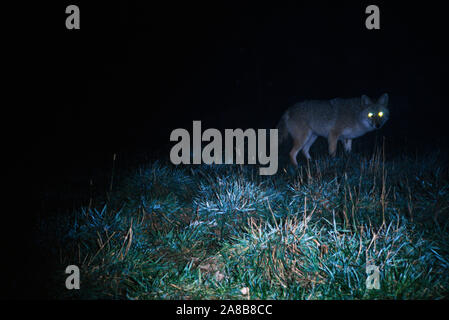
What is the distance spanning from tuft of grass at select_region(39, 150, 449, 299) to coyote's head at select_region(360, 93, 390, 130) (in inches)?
114

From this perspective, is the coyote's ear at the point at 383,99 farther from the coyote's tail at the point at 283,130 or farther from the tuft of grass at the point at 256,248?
the tuft of grass at the point at 256,248

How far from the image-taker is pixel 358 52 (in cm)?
1697

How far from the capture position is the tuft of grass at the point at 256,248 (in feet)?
7.11

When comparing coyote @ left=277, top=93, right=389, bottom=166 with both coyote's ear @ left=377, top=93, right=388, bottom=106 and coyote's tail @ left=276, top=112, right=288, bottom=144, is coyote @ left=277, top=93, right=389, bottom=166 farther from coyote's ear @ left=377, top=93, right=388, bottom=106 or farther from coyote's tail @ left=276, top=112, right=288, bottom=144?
coyote's tail @ left=276, top=112, right=288, bottom=144

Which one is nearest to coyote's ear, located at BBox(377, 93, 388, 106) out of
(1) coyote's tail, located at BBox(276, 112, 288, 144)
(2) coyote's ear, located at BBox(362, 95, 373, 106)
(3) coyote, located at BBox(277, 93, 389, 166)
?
(3) coyote, located at BBox(277, 93, 389, 166)

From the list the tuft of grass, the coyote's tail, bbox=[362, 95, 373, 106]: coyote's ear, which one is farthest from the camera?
the coyote's tail

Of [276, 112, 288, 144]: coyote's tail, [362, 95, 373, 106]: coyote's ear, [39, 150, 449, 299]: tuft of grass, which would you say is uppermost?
[362, 95, 373, 106]: coyote's ear

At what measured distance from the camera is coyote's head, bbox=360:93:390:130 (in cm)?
652

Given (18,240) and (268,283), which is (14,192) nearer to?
(18,240)

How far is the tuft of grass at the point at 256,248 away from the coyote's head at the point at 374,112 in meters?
2.90

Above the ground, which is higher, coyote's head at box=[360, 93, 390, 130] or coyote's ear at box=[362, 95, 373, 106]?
coyote's ear at box=[362, 95, 373, 106]

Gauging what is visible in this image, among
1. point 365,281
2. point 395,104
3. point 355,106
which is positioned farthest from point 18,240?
point 395,104

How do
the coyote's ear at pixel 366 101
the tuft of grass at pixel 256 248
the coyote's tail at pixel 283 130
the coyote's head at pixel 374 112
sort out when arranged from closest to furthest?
the tuft of grass at pixel 256 248
the coyote's head at pixel 374 112
the coyote's ear at pixel 366 101
the coyote's tail at pixel 283 130

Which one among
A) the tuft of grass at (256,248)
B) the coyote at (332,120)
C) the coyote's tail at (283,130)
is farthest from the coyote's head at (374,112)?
the tuft of grass at (256,248)
